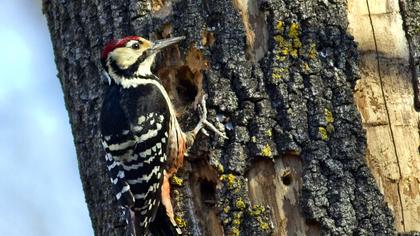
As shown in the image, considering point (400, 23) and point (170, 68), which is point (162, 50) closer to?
point (170, 68)

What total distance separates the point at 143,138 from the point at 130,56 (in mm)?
499

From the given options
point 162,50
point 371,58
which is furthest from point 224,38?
point 371,58

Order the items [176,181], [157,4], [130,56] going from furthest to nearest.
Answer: [130,56] → [157,4] → [176,181]

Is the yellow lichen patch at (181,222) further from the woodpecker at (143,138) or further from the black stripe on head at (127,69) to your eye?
the black stripe on head at (127,69)

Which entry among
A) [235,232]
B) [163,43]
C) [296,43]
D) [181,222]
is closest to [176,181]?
[181,222]

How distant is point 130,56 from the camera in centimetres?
457

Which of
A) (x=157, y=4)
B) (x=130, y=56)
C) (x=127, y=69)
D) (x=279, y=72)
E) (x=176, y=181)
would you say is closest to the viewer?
(x=279, y=72)

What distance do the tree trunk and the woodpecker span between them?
0.23ft

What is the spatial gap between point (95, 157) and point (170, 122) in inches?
17.1

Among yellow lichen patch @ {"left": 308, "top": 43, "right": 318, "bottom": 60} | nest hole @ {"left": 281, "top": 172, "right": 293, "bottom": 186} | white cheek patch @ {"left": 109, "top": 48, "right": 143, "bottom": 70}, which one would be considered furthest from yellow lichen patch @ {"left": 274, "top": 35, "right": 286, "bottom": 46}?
white cheek patch @ {"left": 109, "top": 48, "right": 143, "bottom": 70}

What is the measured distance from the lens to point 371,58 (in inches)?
159

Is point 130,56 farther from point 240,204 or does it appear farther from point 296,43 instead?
point 240,204

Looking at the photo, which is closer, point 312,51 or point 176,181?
point 312,51

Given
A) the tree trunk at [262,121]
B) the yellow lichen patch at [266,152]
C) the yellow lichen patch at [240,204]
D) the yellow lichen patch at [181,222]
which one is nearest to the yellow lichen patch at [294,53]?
the tree trunk at [262,121]
